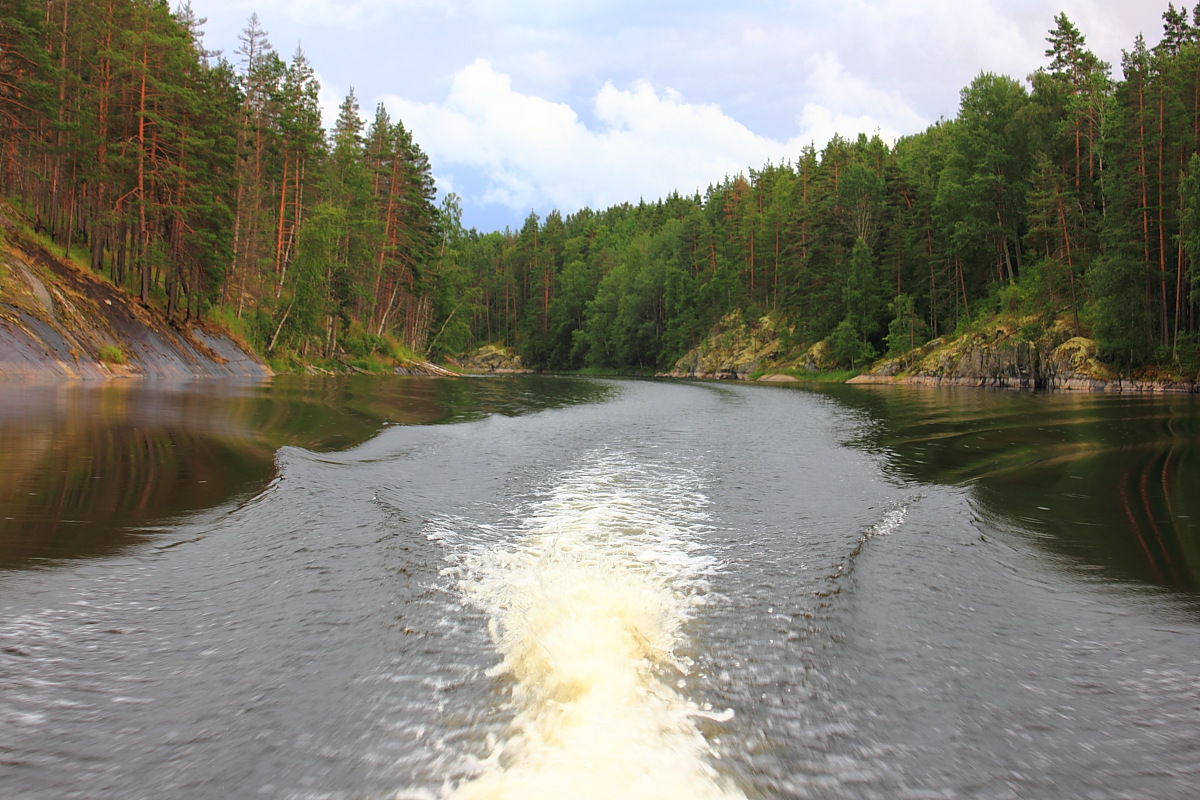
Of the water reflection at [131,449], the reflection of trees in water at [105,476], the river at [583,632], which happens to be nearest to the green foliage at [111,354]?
the water reflection at [131,449]

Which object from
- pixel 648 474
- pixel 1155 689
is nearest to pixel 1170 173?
pixel 648 474

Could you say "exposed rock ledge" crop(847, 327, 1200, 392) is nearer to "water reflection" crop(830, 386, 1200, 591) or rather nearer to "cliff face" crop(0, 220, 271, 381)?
"water reflection" crop(830, 386, 1200, 591)

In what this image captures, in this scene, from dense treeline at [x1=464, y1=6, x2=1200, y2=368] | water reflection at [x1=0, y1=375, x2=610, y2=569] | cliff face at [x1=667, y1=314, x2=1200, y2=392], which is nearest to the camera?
water reflection at [x1=0, y1=375, x2=610, y2=569]

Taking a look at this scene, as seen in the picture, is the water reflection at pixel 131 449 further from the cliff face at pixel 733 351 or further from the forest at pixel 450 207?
the cliff face at pixel 733 351

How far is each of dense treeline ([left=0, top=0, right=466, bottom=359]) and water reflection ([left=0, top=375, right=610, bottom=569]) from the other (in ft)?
44.3

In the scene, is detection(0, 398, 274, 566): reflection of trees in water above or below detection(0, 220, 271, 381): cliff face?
below

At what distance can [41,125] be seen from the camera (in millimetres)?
28703

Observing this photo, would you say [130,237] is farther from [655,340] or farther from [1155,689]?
[655,340]

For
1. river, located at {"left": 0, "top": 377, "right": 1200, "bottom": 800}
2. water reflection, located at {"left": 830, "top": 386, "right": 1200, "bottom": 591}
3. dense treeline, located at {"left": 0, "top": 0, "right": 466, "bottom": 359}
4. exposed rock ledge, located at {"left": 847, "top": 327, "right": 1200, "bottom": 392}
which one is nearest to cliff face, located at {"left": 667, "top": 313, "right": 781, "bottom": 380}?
exposed rock ledge, located at {"left": 847, "top": 327, "right": 1200, "bottom": 392}

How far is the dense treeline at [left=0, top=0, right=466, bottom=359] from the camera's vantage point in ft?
92.6

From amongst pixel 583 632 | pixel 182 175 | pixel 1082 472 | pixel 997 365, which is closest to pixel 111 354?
pixel 182 175

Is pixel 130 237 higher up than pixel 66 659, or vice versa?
pixel 130 237

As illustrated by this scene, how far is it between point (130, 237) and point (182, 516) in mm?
32640

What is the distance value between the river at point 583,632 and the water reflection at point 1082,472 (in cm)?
9
